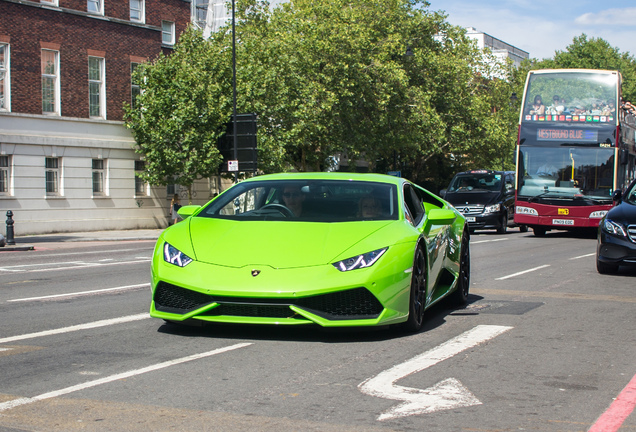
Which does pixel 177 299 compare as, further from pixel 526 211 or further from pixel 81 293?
pixel 526 211

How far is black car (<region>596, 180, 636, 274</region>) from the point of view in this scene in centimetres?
1324

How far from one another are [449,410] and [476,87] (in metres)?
Result: 59.7

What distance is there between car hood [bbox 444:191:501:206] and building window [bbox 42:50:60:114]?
16.3 metres

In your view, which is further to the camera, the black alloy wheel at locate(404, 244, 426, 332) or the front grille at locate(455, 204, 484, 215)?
the front grille at locate(455, 204, 484, 215)

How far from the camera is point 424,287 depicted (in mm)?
7574

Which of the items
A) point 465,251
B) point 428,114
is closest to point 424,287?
point 465,251

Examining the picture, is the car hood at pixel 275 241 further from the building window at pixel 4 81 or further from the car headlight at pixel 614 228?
Answer: the building window at pixel 4 81

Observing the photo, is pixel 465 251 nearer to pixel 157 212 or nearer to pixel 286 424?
pixel 286 424

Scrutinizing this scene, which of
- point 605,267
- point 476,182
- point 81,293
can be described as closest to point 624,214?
point 605,267

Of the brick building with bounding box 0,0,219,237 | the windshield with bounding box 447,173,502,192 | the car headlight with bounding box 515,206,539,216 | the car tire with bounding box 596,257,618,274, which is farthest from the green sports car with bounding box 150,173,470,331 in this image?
the brick building with bounding box 0,0,219,237

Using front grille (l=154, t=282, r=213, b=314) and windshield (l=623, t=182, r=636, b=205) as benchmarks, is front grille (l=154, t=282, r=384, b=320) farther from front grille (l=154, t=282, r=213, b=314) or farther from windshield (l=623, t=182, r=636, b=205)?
windshield (l=623, t=182, r=636, b=205)

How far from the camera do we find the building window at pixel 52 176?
34.3 metres

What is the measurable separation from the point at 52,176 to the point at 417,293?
29.5 meters

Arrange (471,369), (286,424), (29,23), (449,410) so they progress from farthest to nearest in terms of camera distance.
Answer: (29,23), (471,369), (449,410), (286,424)
